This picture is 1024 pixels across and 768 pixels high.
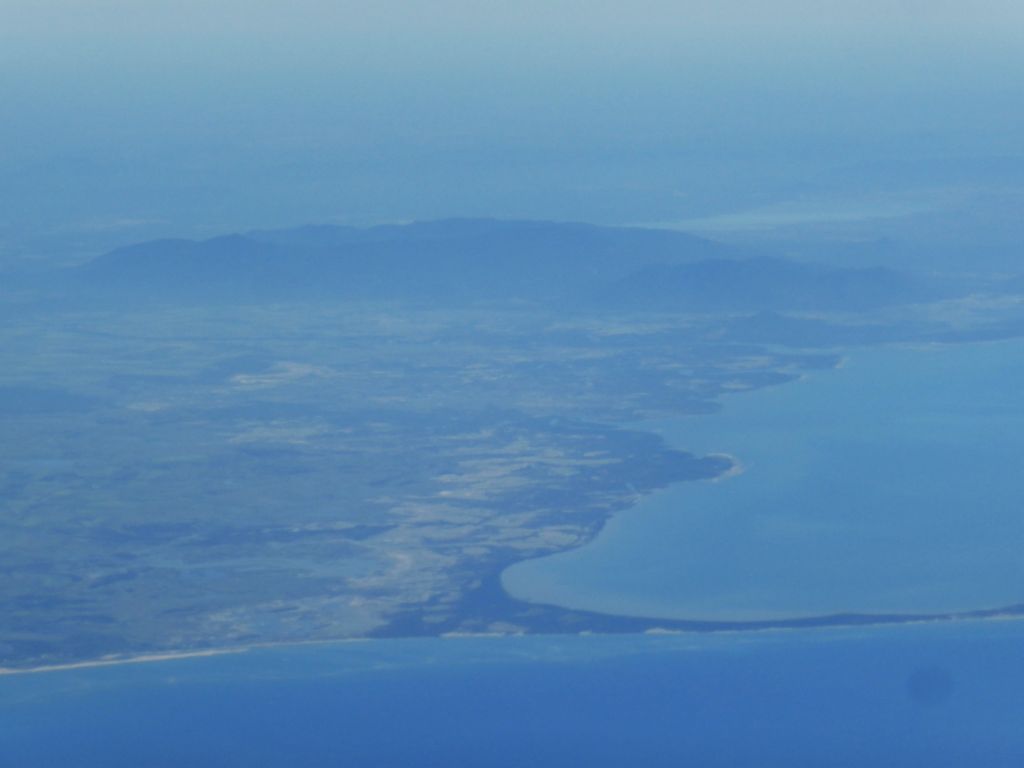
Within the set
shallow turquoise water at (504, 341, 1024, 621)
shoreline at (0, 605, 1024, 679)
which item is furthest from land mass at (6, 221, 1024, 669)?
shallow turquoise water at (504, 341, 1024, 621)

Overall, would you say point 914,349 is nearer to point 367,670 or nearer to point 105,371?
point 105,371

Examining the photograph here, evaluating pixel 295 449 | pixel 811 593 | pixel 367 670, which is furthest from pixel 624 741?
pixel 295 449

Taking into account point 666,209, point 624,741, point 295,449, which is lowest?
point 624,741

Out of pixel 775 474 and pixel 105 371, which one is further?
pixel 105 371

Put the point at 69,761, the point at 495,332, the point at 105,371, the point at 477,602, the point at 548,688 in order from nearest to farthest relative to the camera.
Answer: the point at 69,761 → the point at 548,688 → the point at 477,602 → the point at 105,371 → the point at 495,332

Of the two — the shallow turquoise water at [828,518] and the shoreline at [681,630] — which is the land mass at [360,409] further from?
the shallow turquoise water at [828,518]

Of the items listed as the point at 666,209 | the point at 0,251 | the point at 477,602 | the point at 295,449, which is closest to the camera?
the point at 477,602

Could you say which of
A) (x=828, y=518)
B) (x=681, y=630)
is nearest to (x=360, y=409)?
(x=828, y=518)

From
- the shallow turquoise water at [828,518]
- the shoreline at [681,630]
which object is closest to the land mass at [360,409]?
the shoreline at [681,630]

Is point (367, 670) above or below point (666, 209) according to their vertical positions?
below
